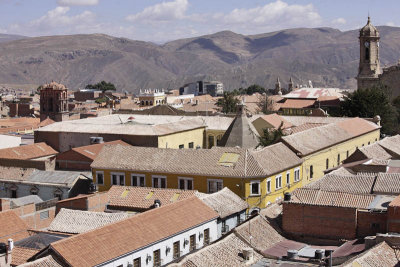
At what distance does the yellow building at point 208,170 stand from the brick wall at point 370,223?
36.1 feet

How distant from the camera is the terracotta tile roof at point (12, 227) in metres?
31.8

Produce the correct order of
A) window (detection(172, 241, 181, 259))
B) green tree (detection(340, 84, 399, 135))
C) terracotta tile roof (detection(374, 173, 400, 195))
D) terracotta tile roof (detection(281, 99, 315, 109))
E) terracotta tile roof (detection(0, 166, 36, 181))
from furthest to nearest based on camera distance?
1. terracotta tile roof (detection(281, 99, 315, 109))
2. green tree (detection(340, 84, 399, 135))
3. terracotta tile roof (detection(0, 166, 36, 181))
4. terracotta tile roof (detection(374, 173, 400, 195))
5. window (detection(172, 241, 181, 259))

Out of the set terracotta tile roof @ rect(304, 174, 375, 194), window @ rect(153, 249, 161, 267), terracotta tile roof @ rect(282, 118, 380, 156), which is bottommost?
window @ rect(153, 249, 161, 267)

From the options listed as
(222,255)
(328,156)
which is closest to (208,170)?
(328,156)

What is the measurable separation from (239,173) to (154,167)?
5.82 m

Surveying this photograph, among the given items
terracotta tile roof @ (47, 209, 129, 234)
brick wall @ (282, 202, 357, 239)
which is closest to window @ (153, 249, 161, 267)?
terracotta tile roof @ (47, 209, 129, 234)

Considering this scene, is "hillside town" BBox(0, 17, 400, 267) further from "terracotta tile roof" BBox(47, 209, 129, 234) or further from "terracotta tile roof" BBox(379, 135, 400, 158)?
"terracotta tile roof" BBox(379, 135, 400, 158)

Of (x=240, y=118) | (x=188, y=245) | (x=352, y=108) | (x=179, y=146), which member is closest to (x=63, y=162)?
(x=179, y=146)

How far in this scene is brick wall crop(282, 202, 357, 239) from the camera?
26.9 meters

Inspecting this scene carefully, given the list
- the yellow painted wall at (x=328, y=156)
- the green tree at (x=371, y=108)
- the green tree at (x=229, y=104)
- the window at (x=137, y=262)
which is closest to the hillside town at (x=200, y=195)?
the window at (x=137, y=262)

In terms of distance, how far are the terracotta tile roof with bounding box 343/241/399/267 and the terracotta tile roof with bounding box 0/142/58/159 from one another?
34095 millimetres

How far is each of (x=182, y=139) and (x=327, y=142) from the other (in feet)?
39.1

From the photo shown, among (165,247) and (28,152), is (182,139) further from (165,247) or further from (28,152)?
(165,247)

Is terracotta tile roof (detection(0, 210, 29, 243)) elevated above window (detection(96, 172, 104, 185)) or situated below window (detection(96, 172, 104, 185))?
below
